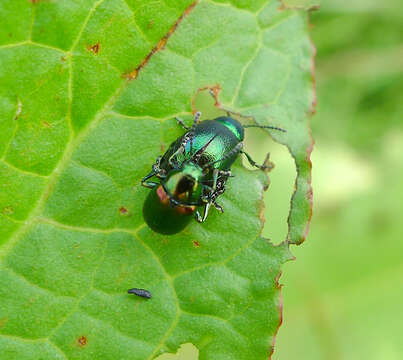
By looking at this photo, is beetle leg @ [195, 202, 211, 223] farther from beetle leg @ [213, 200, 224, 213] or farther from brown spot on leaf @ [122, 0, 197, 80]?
brown spot on leaf @ [122, 0, 197, 80]

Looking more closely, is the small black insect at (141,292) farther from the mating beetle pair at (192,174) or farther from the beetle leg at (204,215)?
the beetle leg at (204,215)

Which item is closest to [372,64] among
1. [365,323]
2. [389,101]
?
[389,101]

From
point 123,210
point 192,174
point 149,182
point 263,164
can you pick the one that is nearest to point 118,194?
point 123,210

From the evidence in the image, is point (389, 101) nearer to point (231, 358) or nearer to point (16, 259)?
point (231, 358)

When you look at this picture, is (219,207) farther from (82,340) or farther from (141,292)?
(82,340)

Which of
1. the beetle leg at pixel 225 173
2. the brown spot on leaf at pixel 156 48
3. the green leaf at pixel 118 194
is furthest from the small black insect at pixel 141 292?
the brown spot on leaf at pixel 156 48
